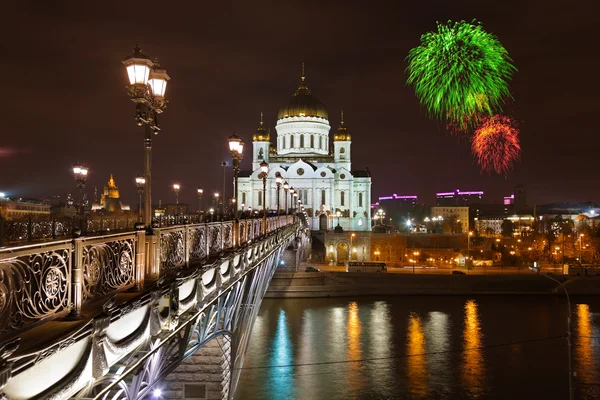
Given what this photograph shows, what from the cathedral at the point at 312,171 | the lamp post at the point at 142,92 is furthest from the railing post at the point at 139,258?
the cathedral at the point at 312,171

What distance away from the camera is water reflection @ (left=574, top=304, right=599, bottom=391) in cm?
2380

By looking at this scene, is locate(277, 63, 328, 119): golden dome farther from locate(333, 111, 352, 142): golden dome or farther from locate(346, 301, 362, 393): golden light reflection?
locate(346, 301, 362, 393): golden light reflection

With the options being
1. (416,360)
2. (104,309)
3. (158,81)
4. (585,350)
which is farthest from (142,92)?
(585,350)

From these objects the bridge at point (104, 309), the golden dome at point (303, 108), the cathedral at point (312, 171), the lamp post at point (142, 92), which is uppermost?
the golden dome at point (303, 108)

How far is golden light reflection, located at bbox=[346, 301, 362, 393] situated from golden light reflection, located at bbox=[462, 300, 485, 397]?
176 inches

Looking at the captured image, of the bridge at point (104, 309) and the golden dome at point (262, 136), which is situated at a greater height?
the golden dome at point (262, 136)

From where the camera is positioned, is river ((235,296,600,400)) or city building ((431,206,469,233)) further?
city building ((431,206,469,233))

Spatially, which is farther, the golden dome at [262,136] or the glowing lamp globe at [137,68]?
the golden dome at [262,136]

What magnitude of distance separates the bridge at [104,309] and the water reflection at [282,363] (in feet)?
39.6

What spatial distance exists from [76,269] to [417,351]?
82.1 feet

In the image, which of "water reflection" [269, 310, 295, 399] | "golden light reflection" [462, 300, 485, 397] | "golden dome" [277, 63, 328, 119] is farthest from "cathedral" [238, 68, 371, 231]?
"water reflection" [269, 310, 295, 399]

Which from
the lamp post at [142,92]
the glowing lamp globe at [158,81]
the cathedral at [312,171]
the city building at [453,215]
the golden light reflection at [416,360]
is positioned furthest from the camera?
the city building at [453,215]

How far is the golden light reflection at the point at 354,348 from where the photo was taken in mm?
22719

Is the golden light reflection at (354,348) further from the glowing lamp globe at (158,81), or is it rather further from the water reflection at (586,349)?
the glowing lamp globe at (158,81)
